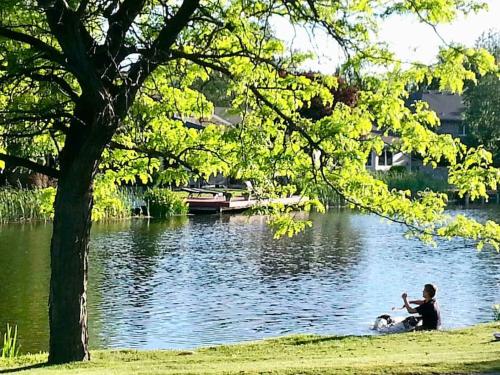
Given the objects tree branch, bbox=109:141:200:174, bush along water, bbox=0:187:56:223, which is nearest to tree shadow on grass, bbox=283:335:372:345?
tree branch, bbox=109:141:200:174

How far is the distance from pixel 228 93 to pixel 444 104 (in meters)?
79.6

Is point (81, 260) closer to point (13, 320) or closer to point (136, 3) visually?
point (136, 3)

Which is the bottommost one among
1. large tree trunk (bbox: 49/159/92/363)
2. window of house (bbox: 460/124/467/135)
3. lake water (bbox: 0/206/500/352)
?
lake water (bbox: 0/206/500/352)

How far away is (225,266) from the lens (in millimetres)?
28141

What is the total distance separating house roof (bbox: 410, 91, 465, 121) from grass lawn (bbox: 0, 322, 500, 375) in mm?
73838

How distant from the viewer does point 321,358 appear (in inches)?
402

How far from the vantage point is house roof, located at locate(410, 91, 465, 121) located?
281ft

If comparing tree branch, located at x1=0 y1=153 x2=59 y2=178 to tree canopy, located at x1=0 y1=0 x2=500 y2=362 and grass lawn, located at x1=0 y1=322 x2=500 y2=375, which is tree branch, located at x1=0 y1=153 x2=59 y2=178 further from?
grass lawn, located at x1=0 y1=322 x2=500 y2=375

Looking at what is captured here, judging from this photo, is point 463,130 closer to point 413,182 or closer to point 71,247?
point 413,182

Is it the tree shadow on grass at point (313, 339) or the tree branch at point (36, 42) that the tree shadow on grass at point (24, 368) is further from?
the tree shadow on grass at point (313, 339)

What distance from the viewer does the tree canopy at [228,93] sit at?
10.4 m

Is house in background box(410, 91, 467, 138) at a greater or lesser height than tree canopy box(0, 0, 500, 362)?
greater

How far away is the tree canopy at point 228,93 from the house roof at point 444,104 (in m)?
74.6

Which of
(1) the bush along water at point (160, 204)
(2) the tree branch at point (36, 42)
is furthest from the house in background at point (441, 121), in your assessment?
(2) the tree branch at point (36, 42)
